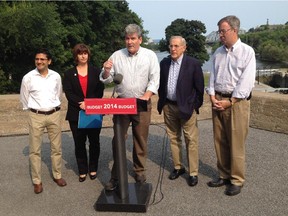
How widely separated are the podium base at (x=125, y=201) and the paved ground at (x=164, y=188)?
0.07m

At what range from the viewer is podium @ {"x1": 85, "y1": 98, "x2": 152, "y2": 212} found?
3.78 m

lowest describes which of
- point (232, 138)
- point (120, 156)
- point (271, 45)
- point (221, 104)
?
point (120, 156)

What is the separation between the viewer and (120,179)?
411cm

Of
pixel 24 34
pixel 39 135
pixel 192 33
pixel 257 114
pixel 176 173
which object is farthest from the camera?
pixel 192 33

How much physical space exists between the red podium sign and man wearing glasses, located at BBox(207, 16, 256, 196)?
1.15 m

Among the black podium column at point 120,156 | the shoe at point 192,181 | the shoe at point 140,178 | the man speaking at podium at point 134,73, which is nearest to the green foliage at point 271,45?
the shoe at point 192,181

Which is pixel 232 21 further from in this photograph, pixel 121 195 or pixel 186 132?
pixel 121 195

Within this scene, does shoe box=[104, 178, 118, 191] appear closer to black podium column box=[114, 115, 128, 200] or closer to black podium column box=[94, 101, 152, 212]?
black podium column box=[94, 101, 152, 212]

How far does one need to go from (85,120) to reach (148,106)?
81cm

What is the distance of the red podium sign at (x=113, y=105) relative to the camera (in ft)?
12.3

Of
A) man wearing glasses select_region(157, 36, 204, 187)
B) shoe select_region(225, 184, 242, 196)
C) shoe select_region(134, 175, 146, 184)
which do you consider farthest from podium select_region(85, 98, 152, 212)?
shoe select_region(225, 184, 242, 196)

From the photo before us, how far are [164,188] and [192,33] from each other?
52661 millimetres

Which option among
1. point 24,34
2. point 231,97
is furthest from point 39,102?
point 24,34

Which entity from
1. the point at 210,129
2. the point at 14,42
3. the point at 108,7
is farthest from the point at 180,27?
the point at 210,129
